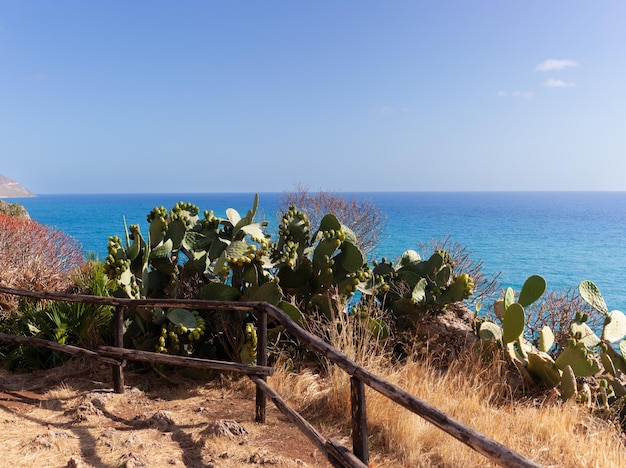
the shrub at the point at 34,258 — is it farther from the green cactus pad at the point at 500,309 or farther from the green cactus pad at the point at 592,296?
the green cactus pad at the point at 592,296

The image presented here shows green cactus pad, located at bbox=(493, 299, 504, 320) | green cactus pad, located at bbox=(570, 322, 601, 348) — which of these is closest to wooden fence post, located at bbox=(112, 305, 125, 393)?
green cactus pad, located at bbox=(493, 299, 504, 320)

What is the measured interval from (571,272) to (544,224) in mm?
39248

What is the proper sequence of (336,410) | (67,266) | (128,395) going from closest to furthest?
(336,410), (128,395), (67,266)

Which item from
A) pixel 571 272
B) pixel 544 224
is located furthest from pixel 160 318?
pixel 544 224

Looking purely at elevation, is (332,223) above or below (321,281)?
above

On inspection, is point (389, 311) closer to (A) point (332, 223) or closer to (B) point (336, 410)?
(A) point (332, 223)

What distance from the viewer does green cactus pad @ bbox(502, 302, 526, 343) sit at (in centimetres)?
555

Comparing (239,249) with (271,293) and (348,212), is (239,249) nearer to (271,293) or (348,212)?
(271,293)

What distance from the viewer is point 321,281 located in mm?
5816

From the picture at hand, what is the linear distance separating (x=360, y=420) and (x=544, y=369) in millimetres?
3335

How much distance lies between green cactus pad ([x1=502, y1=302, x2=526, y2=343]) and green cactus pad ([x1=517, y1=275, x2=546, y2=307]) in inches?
34.5

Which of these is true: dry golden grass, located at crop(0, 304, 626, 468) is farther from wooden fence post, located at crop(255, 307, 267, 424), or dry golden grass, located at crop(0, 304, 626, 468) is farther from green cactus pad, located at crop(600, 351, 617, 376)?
green cactus pad, located at crop(600, 351, 617, 376)

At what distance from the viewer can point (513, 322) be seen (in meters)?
5.59

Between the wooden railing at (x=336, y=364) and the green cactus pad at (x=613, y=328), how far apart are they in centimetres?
438
